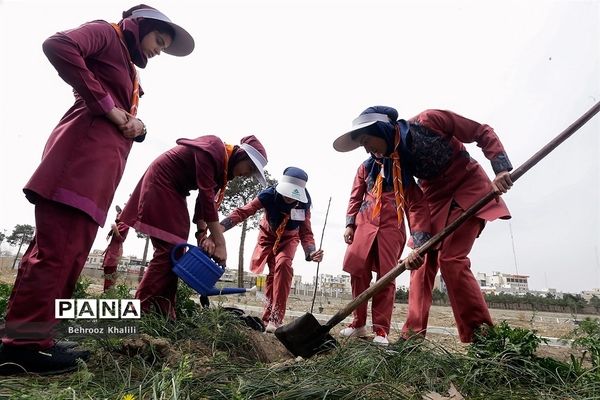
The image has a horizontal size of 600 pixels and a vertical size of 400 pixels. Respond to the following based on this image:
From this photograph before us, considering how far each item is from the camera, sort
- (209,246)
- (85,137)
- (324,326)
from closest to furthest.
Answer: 1. (85,137)
2. (324,326)
3. (209,246)

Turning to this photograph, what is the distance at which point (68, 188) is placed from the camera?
1.91m

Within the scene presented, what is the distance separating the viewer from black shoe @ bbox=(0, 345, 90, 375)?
1.78 metres

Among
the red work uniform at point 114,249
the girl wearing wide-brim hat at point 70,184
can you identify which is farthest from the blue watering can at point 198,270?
the red work uniform at point 114,249

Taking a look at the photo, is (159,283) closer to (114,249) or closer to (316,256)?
(114,249)

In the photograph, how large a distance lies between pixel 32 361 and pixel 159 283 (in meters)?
1.17

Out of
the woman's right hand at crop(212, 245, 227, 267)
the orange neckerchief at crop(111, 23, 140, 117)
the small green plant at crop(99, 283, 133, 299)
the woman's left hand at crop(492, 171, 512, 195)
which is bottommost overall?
the small green plant at crop(99, 283, 133, 299)

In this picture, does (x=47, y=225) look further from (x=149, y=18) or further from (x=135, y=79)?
(x=149, y=18)

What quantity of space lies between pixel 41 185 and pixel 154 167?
1.32 meters

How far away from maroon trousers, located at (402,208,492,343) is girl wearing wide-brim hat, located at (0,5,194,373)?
210 centimetres

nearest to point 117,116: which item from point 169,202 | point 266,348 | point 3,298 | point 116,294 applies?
point 169,202

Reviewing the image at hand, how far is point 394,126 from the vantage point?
3025mm

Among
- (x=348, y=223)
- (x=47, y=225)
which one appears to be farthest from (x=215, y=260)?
(x=348, y=223)

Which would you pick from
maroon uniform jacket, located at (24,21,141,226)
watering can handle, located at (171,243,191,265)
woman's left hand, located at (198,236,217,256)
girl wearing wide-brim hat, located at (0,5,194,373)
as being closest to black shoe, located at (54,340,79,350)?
girl wearing wide-brim hat, located at (0,5,194,373)

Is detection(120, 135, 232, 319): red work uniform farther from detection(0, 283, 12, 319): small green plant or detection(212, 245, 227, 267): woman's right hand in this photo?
detection(0, 283, 12, 319): small green plant
